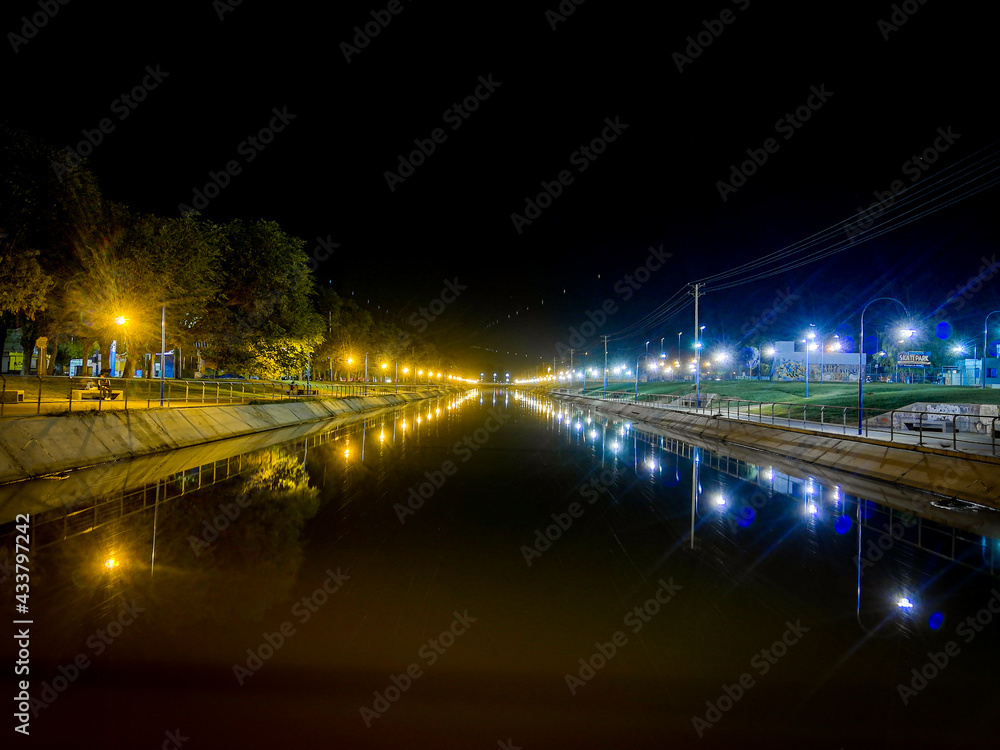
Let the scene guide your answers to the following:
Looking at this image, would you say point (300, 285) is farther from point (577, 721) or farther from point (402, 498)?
point (577, 721)

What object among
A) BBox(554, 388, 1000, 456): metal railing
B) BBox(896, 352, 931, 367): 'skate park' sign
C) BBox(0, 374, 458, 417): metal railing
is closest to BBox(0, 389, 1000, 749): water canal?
BBox(554, 388, 1000, 456): metal railing

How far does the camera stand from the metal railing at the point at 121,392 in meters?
17.4

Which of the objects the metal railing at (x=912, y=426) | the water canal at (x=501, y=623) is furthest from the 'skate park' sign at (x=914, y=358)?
the water canal at (x=501, y=623)

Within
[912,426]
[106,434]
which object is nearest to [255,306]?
[106,434]

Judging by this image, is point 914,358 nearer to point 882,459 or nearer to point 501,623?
point 882,459

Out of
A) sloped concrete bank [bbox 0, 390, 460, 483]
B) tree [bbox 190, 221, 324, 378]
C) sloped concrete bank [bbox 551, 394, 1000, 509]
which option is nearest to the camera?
sloped concrete bank [bbox 551, 394, 1000, 509]

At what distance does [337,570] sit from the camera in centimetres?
675

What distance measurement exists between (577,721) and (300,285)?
1597 inches

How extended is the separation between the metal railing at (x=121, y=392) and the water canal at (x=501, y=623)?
8405 millimetres

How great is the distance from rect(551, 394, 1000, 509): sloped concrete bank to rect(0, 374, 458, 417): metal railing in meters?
22.9

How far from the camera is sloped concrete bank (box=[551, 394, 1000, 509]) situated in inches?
504

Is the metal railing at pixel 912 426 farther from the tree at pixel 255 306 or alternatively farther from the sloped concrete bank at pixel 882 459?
the tree at pixel 255 306

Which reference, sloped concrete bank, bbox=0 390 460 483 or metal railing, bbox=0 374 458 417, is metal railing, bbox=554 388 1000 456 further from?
metal railing, bbox=0 374 458 417

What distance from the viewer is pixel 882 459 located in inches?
634
